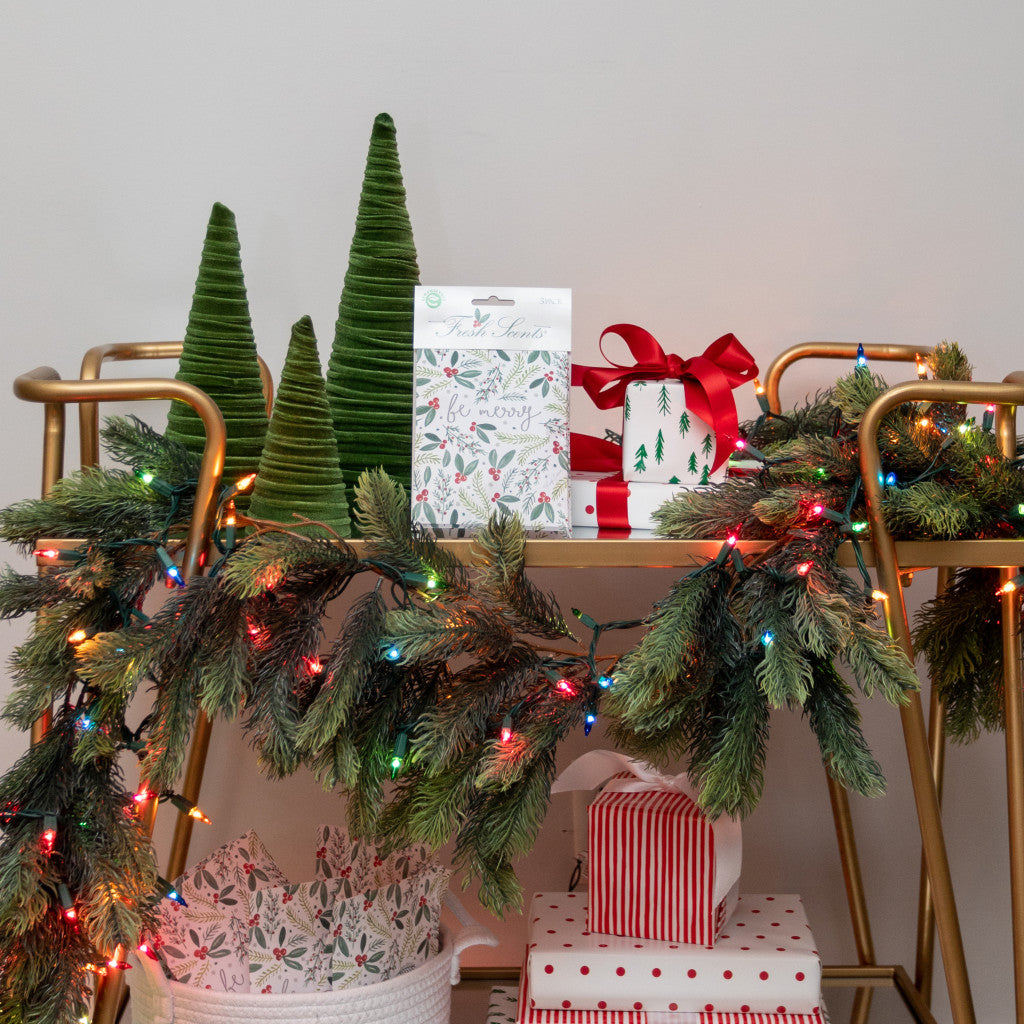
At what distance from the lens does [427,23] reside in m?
1.24

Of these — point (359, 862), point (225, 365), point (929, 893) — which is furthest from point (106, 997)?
point (929, 893)

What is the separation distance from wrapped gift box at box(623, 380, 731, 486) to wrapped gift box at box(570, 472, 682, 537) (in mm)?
19

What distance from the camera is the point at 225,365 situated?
3.18 ft

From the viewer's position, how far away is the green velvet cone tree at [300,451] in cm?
84

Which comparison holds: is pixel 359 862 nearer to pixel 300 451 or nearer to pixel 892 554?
pixel 300 451

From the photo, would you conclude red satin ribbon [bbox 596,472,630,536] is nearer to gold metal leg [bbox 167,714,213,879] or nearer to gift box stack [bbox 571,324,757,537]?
gift box stack [bbox 571,324,757,537]

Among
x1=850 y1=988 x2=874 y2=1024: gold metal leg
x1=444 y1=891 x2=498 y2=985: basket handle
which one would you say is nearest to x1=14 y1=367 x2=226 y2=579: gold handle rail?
x1=444 y1=891 x2=498 y2=985: basket handle

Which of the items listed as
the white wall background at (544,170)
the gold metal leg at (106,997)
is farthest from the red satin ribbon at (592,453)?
the gold metal leg at (106,997)

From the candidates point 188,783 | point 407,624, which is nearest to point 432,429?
point 407,624

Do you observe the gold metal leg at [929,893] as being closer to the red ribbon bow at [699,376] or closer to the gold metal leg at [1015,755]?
the gold metal leg at [1015,755]

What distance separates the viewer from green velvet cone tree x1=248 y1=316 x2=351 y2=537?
2.74 feet

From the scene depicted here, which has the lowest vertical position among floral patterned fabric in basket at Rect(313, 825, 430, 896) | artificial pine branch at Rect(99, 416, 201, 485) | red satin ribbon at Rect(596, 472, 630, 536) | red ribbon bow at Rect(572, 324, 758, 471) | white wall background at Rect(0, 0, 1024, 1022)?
floral patterned fabric in basket at Rect(313, 825, 430, 896)

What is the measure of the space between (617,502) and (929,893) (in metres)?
0.67

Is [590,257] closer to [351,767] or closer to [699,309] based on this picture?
[699,309]
